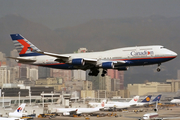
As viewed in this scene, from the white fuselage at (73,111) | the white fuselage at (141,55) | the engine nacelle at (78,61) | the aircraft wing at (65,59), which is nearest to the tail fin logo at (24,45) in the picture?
the aircraft wing at (65,59)

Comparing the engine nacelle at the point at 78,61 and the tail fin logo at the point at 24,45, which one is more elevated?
the tail fin logo at the point at 24,45

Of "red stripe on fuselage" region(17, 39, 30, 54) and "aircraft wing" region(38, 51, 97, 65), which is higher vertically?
"red stripe on fuselage" region(17, 39, 30, 54)

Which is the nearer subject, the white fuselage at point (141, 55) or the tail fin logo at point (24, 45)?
the white fuselage at point (141, 55)

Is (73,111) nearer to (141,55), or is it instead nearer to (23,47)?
(23,47)

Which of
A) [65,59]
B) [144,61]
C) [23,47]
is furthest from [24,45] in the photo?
[144,61]

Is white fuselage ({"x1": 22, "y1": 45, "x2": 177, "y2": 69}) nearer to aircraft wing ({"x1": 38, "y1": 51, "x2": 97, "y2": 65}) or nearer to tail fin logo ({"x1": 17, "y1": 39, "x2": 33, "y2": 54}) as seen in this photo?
aircraft wing ({"x1": 38, "y1": 51, "x2": 97, "y2": 65})

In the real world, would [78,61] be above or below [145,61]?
above

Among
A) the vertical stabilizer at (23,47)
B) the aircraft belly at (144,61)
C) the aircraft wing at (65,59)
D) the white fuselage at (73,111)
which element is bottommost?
the white fuselage at (73,111)

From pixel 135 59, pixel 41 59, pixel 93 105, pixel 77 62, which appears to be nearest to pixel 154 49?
pixel 135 59

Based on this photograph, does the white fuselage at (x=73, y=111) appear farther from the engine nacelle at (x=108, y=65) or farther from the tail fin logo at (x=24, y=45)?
the engine nacelle at (x=108, y=65)

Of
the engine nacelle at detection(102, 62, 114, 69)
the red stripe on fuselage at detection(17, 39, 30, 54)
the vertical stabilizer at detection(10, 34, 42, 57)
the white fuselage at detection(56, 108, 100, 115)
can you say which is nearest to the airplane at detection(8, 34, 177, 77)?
the engine nacelle at detection(102, 62, 114, 69)

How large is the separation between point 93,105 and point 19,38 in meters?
89.0

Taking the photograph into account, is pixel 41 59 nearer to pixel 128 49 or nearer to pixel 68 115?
pixel 128 49

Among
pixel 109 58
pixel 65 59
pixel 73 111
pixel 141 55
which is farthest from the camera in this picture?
pixel 73 111
